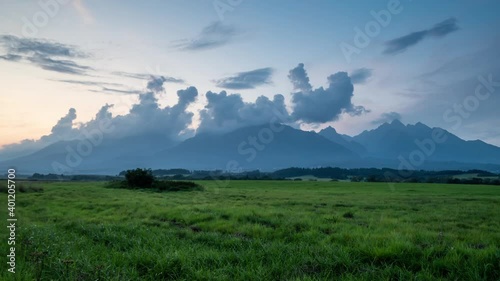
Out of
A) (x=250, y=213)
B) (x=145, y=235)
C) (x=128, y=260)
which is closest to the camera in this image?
(x=128, y=260)

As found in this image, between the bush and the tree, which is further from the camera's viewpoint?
the tree

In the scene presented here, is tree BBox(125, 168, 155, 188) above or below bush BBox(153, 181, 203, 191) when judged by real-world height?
above

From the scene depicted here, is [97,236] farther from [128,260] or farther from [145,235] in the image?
[128,260]

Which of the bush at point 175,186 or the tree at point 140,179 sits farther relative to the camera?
the tree at point 140,179

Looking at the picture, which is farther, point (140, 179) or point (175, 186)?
point (140, 179)

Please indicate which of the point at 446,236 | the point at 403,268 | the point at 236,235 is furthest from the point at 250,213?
the point at 403,268

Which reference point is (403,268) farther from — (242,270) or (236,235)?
(236,235)

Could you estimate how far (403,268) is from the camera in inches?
363

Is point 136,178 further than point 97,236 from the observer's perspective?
Yes

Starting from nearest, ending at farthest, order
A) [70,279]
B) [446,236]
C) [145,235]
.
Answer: [70,279] < [446,236] < [145,235]

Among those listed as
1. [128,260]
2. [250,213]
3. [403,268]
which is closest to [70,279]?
[128,260]

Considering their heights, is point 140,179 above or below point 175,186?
above

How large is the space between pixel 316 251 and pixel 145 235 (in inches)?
284

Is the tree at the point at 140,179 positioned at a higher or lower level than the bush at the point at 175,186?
higher
